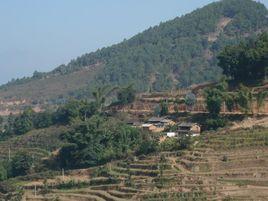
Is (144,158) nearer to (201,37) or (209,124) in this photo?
(209,124)

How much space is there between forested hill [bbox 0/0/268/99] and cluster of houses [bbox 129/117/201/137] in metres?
33.9

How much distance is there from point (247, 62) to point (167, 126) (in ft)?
24.8

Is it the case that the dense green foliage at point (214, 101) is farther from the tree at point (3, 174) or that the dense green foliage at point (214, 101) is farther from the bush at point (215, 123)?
the tree at point (3, 174)

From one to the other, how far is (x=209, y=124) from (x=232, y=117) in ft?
5.59

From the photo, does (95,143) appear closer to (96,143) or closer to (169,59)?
(96,143)

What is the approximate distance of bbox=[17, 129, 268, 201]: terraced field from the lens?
34.3 metres

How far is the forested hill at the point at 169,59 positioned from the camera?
91875 millimetres

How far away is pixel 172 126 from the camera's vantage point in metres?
47.7

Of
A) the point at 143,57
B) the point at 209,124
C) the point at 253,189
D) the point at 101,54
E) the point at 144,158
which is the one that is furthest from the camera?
the point at 101,54

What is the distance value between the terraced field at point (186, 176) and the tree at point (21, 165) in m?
3.76

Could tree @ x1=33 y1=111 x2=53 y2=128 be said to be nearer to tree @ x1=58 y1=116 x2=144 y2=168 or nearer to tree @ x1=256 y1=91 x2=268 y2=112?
tree @ x1=58 y1=116 x2=144 y2=168

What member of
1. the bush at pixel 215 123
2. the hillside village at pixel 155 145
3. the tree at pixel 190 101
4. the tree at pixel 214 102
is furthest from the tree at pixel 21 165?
the tree at pixel 214 102

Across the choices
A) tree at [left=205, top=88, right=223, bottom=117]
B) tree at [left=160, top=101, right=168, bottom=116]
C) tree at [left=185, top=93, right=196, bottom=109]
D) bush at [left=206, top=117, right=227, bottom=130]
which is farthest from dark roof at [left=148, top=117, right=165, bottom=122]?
bush at [left=206, top=117, right=227, bottom=130]

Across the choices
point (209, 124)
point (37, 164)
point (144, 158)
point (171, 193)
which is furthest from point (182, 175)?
point (37, 164)
